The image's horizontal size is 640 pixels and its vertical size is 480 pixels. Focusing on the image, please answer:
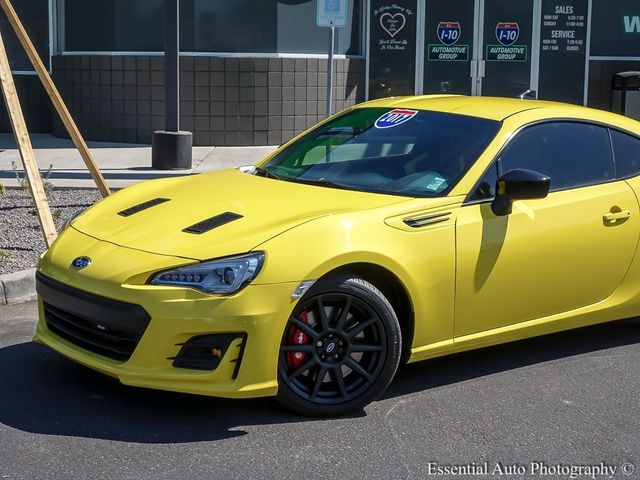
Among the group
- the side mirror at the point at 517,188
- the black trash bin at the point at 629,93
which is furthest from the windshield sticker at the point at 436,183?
the black trash bin at the point at 629,93

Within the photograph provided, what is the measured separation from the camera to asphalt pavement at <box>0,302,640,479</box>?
4.04 metres

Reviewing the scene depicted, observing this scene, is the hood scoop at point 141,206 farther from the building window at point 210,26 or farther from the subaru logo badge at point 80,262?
the building window at point 210,26

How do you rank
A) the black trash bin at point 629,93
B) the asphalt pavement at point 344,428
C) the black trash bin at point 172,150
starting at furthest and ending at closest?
the black trash bin at point 629,93 < the black trash bin at point 172,150 < the asphalt pavement at point 344,428

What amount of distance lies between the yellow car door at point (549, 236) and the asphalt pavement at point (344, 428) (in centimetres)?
40

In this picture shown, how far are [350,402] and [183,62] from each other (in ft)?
33.8

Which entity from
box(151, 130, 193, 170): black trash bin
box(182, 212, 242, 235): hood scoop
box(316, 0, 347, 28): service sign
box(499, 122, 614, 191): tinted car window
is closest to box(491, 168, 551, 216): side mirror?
box(499, 122, 614, 191): tinted car window

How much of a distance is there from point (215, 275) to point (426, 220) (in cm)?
113

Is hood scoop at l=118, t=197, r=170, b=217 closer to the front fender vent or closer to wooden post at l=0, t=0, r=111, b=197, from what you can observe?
the front fender vent

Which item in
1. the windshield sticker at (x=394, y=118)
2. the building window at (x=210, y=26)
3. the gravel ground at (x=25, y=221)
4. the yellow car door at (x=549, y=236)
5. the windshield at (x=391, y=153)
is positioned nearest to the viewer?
the yellow car door at (x=549, y=236)

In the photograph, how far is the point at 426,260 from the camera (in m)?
4.71

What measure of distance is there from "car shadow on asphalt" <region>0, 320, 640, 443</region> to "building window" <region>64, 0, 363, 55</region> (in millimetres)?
9248

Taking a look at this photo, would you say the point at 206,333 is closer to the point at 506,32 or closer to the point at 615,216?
the point at 615,216

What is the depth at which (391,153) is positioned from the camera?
5.46m

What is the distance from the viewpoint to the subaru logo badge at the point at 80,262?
4.54 m
